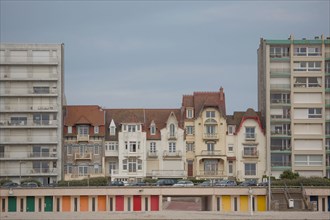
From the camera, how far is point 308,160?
115 metres

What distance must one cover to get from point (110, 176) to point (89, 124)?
7.63 m

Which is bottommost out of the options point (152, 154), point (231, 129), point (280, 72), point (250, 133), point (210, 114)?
point (152, 154)

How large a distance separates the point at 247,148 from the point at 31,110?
2961 cm

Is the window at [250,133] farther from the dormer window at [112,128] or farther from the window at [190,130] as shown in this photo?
the dormer window at [112,128]

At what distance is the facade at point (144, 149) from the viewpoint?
11444 centimetres

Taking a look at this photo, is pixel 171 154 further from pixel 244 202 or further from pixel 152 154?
pixel 244 202

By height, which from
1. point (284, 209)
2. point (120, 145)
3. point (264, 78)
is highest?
point (264, 78)

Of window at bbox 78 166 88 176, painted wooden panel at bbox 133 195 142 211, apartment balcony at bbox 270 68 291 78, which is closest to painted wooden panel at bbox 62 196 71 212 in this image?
painted wooden panel at bbox 133 195 142 211

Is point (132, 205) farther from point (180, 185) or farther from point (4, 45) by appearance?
point (4, 45)

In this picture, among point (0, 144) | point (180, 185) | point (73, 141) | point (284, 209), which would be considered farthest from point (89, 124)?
point (284, 209)

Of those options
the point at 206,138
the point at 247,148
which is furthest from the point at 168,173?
the point at 247,148

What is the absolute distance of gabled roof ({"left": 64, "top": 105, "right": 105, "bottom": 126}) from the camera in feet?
379

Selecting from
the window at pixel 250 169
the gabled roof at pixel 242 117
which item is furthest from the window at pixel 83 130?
the window at pixel 250 169

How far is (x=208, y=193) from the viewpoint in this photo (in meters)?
94.2
